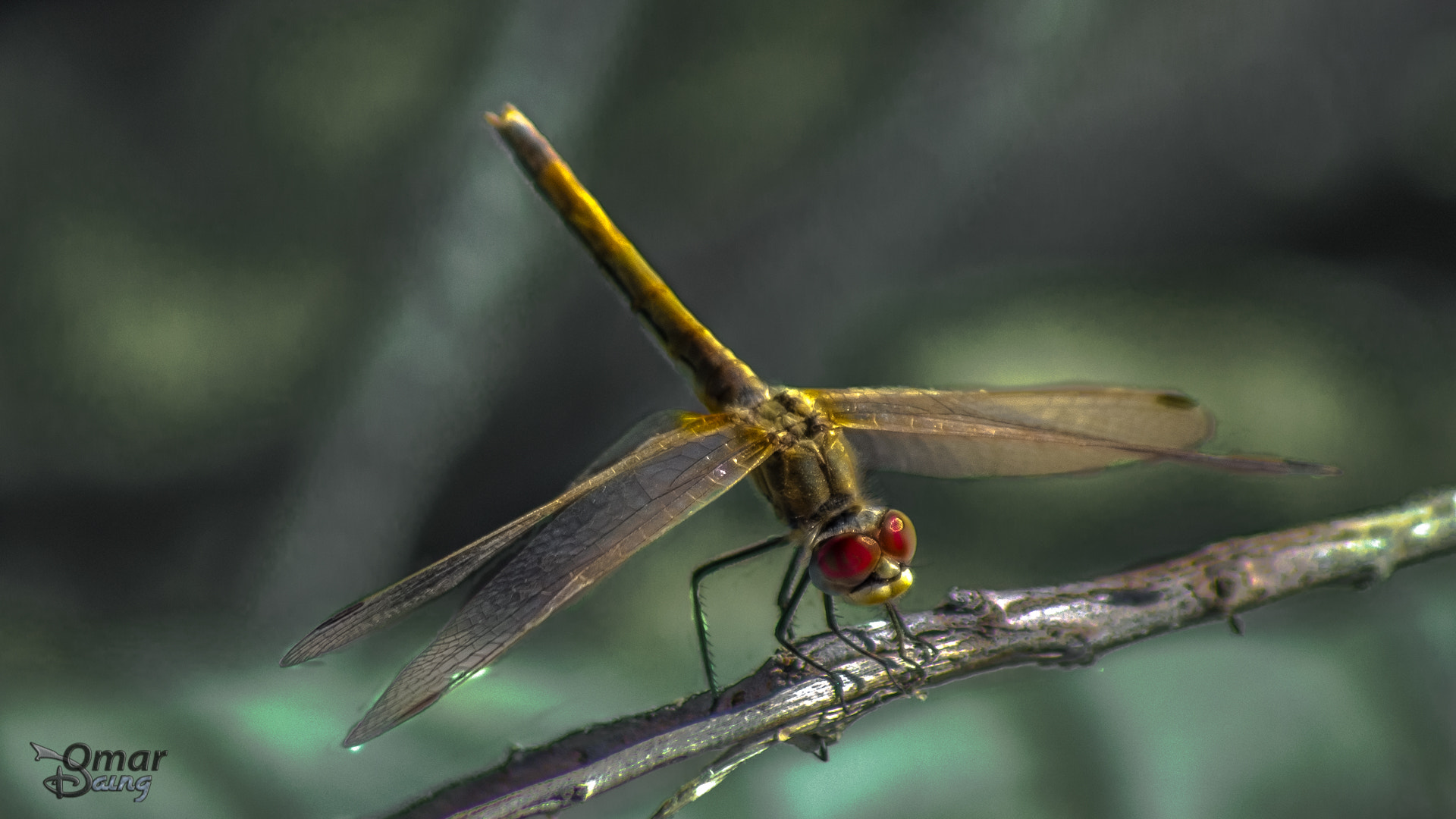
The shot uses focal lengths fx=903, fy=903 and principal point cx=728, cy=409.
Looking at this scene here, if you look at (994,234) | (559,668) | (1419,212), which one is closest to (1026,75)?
(994,234)

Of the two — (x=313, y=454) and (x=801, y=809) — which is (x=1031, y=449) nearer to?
(x=801, y=809)

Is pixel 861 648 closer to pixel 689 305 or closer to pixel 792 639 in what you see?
pixel 792 639
